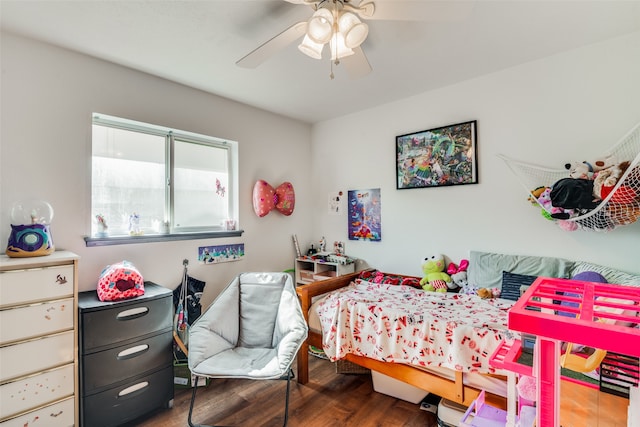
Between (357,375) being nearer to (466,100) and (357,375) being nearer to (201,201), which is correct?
(201,201)

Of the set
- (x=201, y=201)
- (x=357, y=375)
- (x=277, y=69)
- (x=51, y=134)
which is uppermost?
(x=277, y=69)

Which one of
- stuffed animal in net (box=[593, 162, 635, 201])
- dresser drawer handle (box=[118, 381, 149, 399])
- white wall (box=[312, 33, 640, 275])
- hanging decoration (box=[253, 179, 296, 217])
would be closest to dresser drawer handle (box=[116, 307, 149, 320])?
dresser drawer handle (box=[118, 381, 149, 399])

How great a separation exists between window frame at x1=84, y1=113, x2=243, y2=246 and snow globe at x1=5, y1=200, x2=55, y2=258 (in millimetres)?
281

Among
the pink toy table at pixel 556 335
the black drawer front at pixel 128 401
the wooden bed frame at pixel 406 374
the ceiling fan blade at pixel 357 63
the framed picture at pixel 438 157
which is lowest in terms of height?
the black drawer front at pixel 128 401

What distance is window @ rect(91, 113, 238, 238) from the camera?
2402mm

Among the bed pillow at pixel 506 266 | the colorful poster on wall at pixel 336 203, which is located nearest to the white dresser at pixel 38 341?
the colorful poster on wall at pixel 336 203

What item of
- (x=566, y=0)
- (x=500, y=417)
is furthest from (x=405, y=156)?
(x=500, y=417)

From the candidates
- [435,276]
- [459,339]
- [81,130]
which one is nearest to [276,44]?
[81,130]

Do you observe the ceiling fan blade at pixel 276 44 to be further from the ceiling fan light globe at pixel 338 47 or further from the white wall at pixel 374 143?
the white wall at pixel 374 143

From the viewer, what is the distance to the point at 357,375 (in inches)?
103

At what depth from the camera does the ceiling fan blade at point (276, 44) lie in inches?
59.6

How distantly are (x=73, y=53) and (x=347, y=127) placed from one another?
8.22 feet

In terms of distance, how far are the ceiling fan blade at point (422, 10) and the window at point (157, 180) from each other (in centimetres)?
206

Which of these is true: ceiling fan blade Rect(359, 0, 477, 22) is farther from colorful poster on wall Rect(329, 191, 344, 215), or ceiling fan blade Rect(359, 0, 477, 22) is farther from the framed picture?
colorful poster on wall Rect(329, 191, 344, 215)
